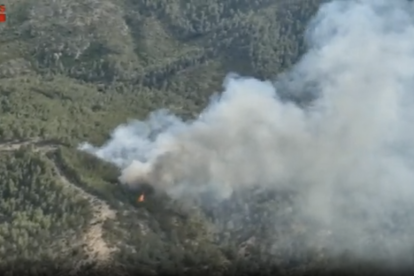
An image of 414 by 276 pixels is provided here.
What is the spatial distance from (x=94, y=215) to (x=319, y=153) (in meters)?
19.4

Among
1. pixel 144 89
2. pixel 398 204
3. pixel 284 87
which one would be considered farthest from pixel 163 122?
pixel 144 89

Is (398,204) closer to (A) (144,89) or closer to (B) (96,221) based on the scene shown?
(B) (96,221)

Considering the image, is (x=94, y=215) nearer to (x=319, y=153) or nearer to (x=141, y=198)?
(x=141, y=198)

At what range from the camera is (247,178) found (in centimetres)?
7775

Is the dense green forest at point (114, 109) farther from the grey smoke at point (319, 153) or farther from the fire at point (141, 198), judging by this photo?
the grey smoke at point (319, 153)

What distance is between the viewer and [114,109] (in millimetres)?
114750

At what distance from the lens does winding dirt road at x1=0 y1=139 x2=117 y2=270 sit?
6594cm

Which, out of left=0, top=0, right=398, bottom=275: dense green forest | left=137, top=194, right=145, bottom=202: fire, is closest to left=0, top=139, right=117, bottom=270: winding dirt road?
left=0, top=0, right=398, bottom=275: dense green forest

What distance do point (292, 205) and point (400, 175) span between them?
10.00 m

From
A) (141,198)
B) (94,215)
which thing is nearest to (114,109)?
(141,198)

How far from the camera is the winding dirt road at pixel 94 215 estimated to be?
65938 mm

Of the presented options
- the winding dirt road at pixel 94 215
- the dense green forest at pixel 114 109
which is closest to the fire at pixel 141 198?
the dense green forest at pixel 114 109

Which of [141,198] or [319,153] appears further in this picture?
[319,153]

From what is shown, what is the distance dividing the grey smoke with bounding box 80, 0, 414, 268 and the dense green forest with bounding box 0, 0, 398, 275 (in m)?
2.49
